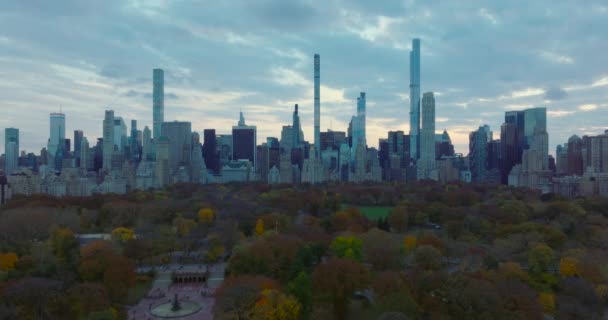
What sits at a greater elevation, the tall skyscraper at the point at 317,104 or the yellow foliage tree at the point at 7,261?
the tall skyscraper at the point at 317,104

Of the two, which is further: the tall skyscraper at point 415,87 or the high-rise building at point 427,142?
the tall skyscraper at point 415,87

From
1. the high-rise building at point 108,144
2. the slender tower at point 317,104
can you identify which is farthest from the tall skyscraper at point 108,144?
the slender tower at point 317,104

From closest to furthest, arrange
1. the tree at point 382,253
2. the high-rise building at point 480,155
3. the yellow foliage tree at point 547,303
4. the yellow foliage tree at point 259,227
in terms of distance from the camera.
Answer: the yellow foliage tree at point 547,303, the tree at point 382,253, the yellow foliage tree at point 259,227, the high-rise building at point 480,155

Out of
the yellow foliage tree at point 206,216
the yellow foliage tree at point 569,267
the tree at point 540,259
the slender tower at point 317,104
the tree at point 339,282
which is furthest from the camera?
the slender tower at point 317,104

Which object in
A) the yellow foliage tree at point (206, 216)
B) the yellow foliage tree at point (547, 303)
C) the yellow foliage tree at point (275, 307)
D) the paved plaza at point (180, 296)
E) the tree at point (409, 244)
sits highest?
the yellow foliage tree at point (206, 216)

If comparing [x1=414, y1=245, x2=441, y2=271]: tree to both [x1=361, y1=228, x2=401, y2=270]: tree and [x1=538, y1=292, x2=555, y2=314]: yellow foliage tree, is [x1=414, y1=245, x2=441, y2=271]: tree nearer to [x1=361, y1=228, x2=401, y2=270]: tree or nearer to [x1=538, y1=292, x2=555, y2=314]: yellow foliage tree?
[x1=361, y1=228, x2=401, y2=270]: tree

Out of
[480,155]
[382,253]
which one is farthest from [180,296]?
[480,155]

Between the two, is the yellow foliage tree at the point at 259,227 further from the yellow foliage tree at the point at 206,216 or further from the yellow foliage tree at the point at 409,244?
the yellow foliage tree at the point at 409,244
